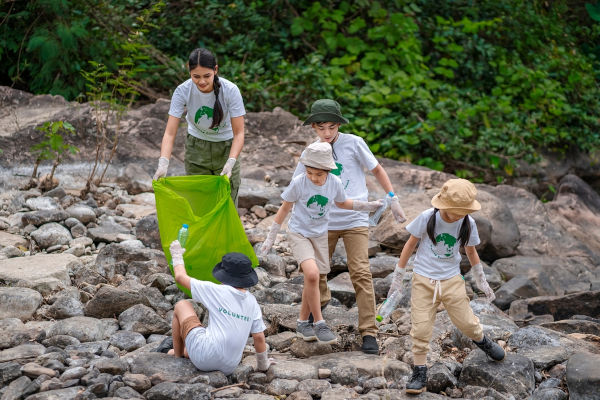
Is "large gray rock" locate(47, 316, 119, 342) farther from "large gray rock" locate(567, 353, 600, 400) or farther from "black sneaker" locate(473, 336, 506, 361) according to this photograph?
"large gray rock" locate(567, 353, 600, 400)

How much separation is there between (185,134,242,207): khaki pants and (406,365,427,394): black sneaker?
188 centimetres

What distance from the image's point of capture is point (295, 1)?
454 inches

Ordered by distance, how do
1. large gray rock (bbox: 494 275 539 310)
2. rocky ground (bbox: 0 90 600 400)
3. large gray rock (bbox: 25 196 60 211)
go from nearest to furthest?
rocky ground (bbox: 0 90 600 400) → large gray rock (bbox: 494 275 539 310) → large gray rock (bbox: 25 196 60 211)

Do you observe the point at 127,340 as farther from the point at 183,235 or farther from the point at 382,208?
the point at 382,208

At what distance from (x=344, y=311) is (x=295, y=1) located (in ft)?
23.2

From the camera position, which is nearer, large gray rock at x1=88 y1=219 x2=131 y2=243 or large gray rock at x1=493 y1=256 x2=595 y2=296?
large gray rock at x1=88 y1=219 x2=131 y2=243

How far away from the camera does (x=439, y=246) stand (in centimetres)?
451

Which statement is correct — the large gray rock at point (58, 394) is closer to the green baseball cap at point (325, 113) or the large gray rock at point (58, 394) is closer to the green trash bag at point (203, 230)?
the green trash bag at point (203, 230)

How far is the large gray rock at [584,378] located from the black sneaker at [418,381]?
2.73ft

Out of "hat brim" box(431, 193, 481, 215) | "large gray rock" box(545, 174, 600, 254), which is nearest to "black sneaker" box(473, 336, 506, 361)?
"hat brim" box(431, 193, 481, 215)

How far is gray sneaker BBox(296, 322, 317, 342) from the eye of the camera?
15.8ft

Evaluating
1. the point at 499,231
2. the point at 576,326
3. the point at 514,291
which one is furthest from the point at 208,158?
the point at 499,231

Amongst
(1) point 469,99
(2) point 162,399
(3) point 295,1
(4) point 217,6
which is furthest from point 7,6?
(2) point 162,399

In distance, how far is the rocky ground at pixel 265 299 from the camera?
4191 mm
